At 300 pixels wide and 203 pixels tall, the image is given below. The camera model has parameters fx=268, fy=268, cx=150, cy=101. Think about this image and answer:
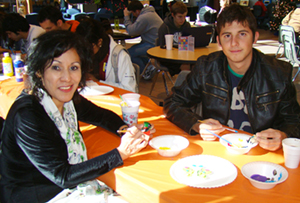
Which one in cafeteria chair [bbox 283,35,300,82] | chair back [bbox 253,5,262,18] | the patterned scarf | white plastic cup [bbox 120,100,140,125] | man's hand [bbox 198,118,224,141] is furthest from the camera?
chair back [bbox 253,5,262,18]

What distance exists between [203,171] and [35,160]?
2.23 ft

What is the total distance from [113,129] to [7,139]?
1.76 feet

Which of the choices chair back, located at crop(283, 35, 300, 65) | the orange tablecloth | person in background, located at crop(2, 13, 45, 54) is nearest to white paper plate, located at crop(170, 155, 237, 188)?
the orange tablecloth

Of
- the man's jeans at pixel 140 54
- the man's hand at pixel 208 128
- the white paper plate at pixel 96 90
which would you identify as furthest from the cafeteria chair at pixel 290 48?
the man's hand at pixel 208 128

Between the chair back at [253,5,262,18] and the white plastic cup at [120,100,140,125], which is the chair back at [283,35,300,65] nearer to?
the white plastic cup at [120,100,140,125]

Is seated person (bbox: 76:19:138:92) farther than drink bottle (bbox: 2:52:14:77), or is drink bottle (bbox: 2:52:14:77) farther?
drink bottle (bbox: 2:52:14:77)

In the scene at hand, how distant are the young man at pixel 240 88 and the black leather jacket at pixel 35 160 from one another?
623 millimetres

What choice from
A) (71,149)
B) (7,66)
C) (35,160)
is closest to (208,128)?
(71,149)

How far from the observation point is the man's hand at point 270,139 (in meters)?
1.26

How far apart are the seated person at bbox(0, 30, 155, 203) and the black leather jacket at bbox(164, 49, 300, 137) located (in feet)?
1.81

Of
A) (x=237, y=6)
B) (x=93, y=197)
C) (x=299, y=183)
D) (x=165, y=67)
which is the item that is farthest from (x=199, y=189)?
(x=165, y=67)

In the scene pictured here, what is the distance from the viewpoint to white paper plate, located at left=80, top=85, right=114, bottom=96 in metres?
2.08

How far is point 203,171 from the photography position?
1.08m

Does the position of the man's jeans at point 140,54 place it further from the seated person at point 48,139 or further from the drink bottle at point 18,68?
the seated person at point 48,139
